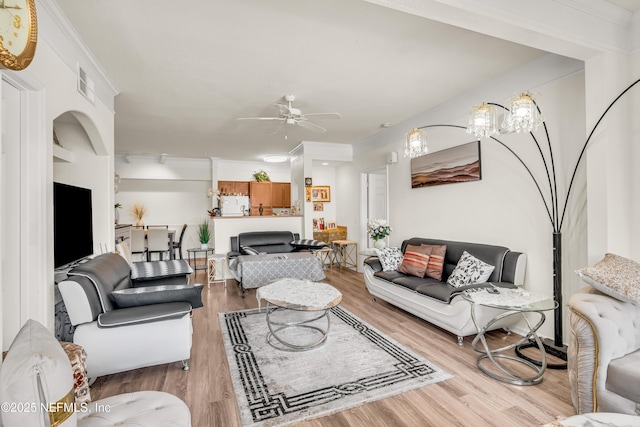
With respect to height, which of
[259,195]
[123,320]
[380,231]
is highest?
[259,195]

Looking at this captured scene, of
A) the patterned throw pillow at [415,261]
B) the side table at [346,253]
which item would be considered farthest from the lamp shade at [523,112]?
the side table at [346,253]

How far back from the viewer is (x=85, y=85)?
2.66 meters

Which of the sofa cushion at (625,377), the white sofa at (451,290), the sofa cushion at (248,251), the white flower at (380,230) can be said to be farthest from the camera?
the sofa cushion at (248,251)

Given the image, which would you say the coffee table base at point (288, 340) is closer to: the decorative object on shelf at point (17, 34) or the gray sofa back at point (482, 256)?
the gray sofa back at point (482, 256)

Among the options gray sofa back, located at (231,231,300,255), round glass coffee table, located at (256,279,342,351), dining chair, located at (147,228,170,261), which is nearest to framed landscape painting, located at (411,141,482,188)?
round glass coffee table, located at (256,279,342,351)

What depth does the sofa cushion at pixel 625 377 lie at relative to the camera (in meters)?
1.56

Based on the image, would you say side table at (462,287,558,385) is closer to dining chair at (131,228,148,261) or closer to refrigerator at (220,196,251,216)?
refrigerator at (220,196,251,216)

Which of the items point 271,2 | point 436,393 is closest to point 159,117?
point 271,2

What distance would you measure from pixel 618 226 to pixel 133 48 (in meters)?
4.13

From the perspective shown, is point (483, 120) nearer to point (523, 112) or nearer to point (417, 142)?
point (523, 112)

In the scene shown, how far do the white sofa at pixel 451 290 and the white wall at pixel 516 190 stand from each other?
0.70 feet

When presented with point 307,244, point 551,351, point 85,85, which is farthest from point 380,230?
point 85,85

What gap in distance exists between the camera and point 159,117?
14.7 feet

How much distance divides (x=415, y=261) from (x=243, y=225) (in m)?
3.51
